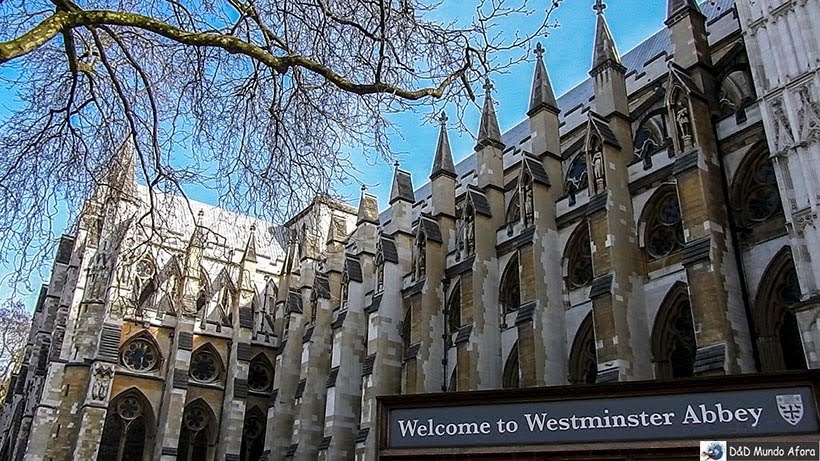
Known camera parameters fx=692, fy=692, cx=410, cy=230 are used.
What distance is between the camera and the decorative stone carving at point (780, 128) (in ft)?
39.2

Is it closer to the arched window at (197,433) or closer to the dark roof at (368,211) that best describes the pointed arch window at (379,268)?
the dark roof at (368,211)

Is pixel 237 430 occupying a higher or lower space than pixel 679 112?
lower

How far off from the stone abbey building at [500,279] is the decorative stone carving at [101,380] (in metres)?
0.05

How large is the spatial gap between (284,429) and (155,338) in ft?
21.4

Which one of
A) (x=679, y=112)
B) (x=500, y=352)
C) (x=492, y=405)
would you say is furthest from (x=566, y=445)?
(x=500, y=352)

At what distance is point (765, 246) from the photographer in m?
13.2

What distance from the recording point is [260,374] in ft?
96.3

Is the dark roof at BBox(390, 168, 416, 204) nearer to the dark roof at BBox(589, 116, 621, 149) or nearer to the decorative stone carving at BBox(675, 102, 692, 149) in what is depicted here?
the dark roof at BBox(589, 116, 621, 149)

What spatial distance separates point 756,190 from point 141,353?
2240 centimetres

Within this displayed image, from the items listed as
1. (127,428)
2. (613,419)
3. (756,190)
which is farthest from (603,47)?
(127,428)

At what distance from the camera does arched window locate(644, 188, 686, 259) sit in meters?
15.1

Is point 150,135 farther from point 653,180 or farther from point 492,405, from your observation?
point 653,180

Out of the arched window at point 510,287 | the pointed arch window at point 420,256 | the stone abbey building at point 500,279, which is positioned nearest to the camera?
the stone abbey building at point 500,279

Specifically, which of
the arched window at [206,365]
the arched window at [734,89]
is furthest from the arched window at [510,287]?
the arched window at [206,365]
